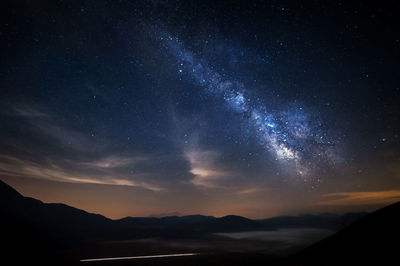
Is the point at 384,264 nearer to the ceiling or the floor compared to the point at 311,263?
nearer to the ceiling

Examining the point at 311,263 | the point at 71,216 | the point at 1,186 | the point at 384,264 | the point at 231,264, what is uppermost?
the point at 1,186

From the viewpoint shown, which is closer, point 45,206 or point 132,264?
point 132,264

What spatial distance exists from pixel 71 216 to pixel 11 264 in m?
119

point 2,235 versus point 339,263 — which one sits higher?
point 339,263

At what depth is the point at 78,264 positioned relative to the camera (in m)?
14.6

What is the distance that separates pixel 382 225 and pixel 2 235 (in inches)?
2467

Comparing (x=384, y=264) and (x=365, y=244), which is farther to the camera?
(x=365, y=244)

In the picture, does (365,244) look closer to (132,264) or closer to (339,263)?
(339,263)

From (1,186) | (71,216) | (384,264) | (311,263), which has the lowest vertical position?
(71,216)

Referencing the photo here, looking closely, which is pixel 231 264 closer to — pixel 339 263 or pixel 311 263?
pixel 311 263

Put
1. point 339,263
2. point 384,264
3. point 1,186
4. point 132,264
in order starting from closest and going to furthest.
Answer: point 384,264 < point 339,263 < point 132,264 < point 1,186

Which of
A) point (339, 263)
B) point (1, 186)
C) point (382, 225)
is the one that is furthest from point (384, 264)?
point (1, 186)

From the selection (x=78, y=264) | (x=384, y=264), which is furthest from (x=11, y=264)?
(x=384, y=264)

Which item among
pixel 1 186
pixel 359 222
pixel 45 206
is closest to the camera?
pixel 359 222
